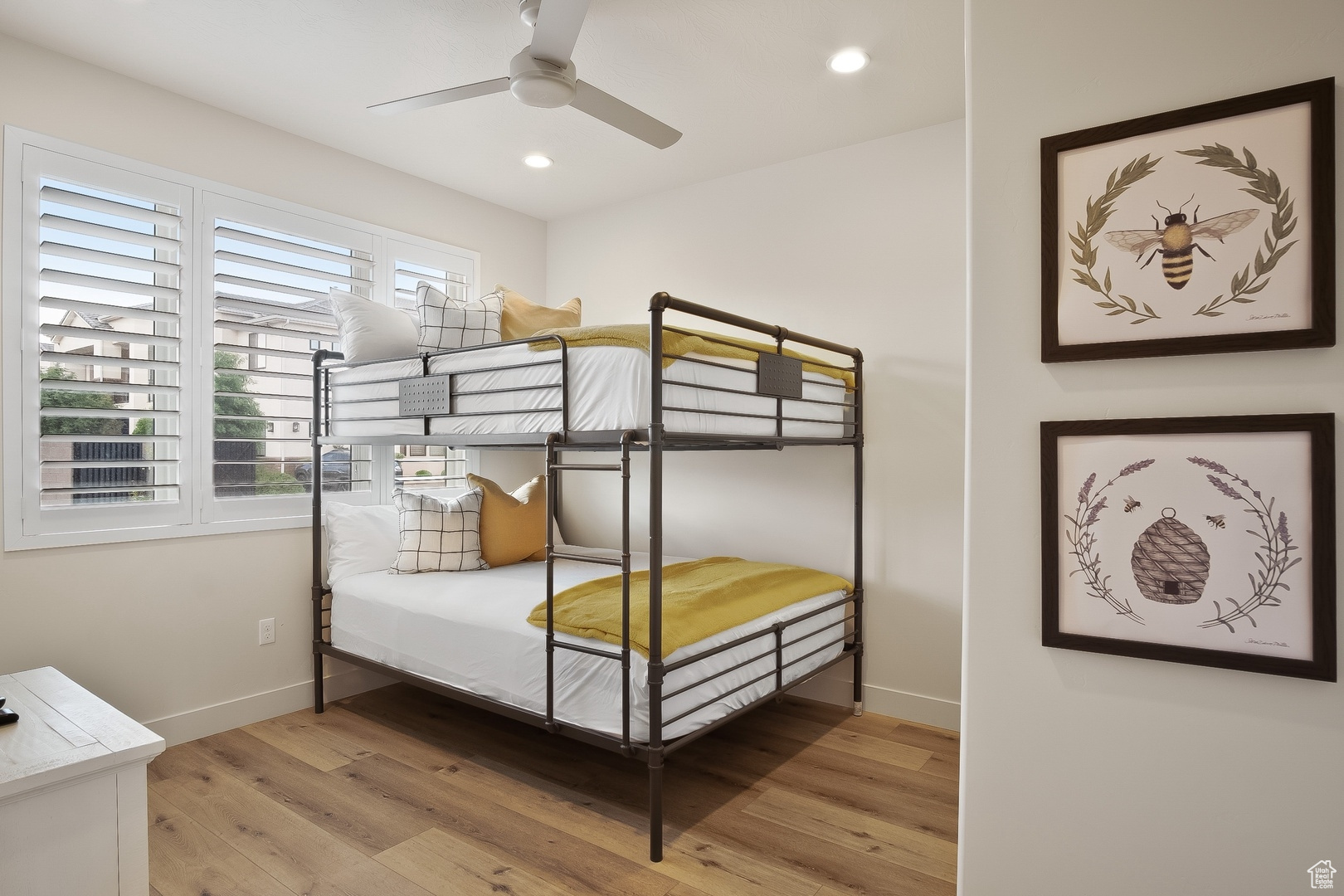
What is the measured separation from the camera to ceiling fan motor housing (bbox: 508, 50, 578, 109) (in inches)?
79.3

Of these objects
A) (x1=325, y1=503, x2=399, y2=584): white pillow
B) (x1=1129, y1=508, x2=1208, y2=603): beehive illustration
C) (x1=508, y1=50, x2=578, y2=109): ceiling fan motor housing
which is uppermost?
(x1=508, y1=50, x2=578, y2=109): ceiling fan motor housing

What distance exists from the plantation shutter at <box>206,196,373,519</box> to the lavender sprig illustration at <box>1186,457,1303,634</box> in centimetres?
333

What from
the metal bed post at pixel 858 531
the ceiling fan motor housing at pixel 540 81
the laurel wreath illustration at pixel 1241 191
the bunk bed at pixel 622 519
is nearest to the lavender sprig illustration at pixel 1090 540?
the laurel wreath illustration at pixel 1241 191

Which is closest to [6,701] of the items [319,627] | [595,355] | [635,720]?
[319,627]

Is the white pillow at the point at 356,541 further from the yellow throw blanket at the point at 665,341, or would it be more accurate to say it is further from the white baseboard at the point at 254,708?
the yellow throw blanket at the point at 665,341

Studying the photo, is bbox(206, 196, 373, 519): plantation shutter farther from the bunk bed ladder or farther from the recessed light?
the recessed light

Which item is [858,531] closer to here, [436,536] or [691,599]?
[691,599]

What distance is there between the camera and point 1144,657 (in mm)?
1241

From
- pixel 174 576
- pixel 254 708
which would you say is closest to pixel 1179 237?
pixel 174 576

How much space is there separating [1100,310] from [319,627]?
323 centimetres

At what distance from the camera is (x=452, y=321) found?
3000mm

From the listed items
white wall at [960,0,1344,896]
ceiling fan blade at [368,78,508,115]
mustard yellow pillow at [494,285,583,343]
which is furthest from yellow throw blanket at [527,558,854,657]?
ceiling fan blade at [368,78,508,115]

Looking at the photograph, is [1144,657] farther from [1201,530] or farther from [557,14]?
[557,14]

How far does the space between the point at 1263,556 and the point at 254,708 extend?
3.51 meters
